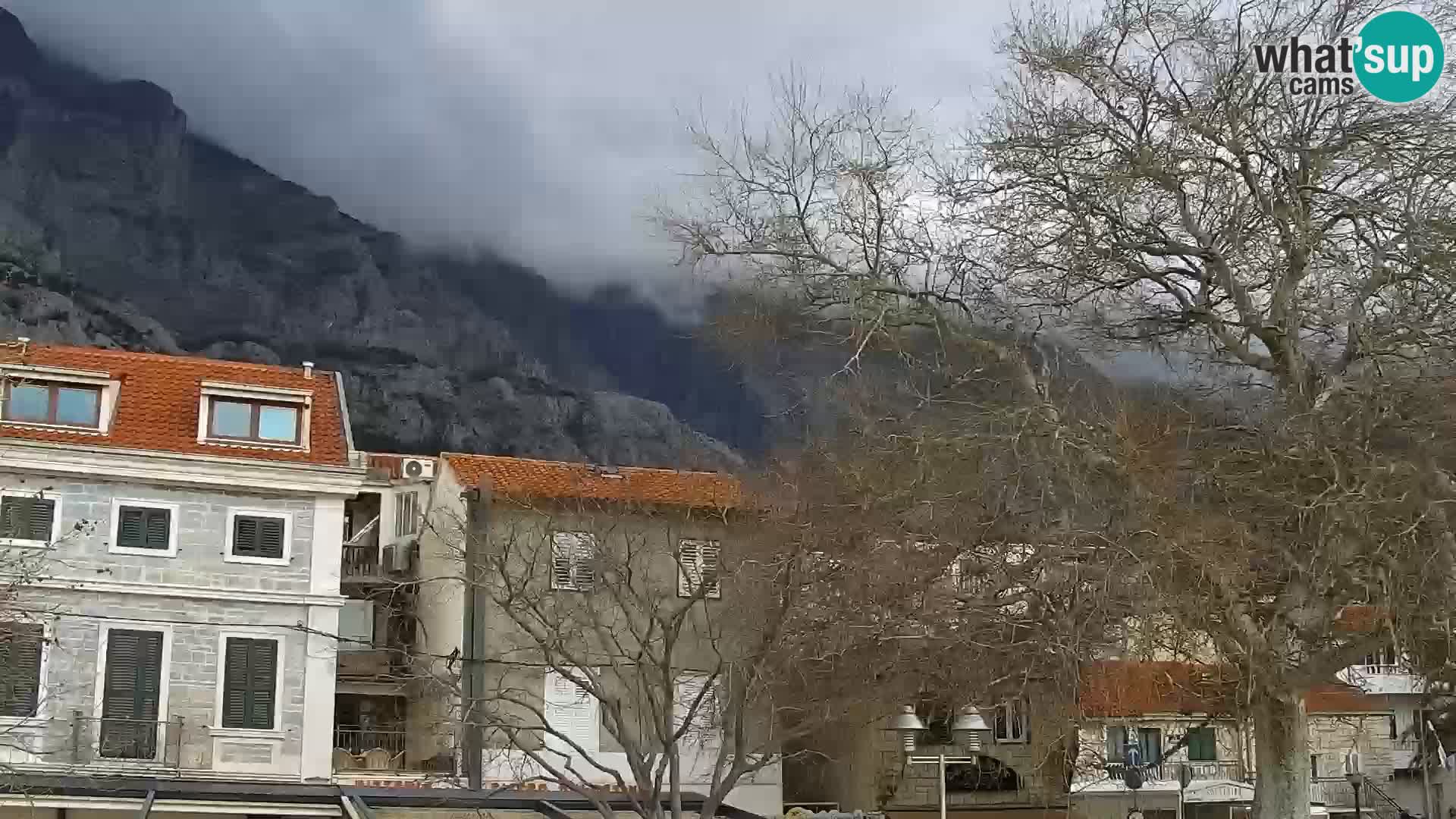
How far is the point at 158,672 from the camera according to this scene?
97.2 ft

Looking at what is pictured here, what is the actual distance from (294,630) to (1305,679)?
20788 mm

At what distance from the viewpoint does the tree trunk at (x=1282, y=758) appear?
1745 cm

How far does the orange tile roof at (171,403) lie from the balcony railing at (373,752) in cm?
639

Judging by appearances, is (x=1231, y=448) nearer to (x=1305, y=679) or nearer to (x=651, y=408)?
(x=1305, y=679)

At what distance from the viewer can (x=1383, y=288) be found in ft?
56.0

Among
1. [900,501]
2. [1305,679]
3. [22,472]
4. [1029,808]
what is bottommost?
[1029,808]

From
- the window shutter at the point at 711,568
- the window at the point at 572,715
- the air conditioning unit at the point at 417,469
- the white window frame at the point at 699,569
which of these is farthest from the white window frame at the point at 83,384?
the air conditioning unit at the point at 417,469

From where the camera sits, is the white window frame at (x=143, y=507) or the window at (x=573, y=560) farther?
the white window frame at (x=143, y=507)

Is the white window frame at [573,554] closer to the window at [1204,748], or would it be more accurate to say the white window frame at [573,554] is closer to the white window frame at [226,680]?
the white window frame at [226,680]

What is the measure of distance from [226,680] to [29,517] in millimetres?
4935

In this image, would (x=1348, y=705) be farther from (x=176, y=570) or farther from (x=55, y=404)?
(x=55, y=404)

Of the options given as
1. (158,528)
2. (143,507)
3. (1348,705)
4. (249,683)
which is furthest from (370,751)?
(1348,705)

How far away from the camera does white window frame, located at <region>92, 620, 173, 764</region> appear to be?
29016mm

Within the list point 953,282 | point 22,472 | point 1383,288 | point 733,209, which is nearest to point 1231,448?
point 1383,288
